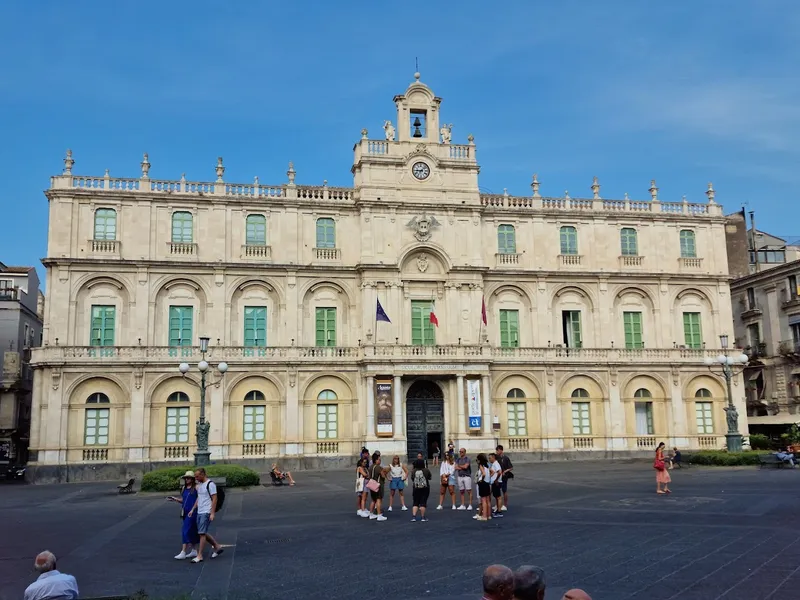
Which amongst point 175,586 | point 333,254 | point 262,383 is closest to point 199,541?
point 175,586

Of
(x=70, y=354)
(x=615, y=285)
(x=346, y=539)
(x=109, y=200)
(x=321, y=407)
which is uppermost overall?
(x=109, y=200)

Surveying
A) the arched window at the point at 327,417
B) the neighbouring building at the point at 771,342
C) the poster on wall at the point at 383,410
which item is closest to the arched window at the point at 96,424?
the arched window at the point at 327,417

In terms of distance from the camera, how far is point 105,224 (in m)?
42.8

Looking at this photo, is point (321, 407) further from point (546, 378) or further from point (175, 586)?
point (175, 586)

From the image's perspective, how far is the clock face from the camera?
1826 inches

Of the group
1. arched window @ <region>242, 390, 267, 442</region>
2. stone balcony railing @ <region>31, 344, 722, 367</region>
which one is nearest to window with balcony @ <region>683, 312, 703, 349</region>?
stone balcony railing @ <region>31, 344, 722, 367</region>

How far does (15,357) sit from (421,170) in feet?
101

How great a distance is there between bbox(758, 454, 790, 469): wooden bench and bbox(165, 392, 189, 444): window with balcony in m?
29.2

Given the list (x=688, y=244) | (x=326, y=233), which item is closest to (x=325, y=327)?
(x=326, y=233)

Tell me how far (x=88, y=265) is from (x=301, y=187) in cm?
1289

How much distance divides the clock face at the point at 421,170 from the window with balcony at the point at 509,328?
9.67 m

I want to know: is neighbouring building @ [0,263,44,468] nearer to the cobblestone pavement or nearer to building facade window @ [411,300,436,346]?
building facade window @ [411,300,436,346]

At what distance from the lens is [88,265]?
138ft

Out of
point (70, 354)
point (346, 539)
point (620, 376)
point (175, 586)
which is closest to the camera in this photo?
point (175, 586)
